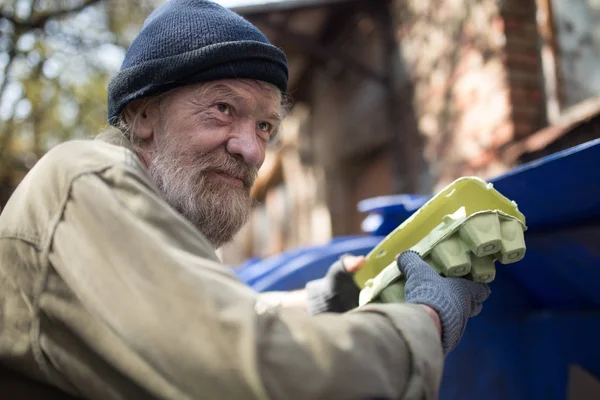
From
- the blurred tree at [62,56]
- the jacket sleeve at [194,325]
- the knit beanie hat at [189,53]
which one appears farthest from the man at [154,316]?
the blurred tree at [62,56]

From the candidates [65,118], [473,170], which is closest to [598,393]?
[473,170]

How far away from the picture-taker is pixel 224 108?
1.54 meters

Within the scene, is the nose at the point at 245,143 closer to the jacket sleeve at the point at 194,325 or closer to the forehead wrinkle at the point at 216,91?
the forehead wrinkle at the point at 216,91

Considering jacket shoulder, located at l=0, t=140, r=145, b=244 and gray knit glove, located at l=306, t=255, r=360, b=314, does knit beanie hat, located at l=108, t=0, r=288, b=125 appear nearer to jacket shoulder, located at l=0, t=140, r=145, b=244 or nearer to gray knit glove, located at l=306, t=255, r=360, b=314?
jacket shoulder, located at l=0, t=140, r=145, b=244

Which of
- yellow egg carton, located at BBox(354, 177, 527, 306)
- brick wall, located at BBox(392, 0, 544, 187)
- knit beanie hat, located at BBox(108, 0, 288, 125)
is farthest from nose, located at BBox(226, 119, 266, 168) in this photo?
brick wall, located at BBox(392, 0, 544, 187)

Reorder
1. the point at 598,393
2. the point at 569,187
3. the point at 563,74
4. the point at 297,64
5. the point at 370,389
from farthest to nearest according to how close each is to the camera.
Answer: the point at 297,64, the point at 563,74, the point at 598,393, the point at 569,187, the point at 370,389

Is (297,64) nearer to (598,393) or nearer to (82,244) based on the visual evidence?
(598,393)

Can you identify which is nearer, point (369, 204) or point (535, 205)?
point (535, 205)

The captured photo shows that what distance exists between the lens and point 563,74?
3.67 m

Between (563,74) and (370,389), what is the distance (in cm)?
337

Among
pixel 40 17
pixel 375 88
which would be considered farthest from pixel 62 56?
pixel 375 88

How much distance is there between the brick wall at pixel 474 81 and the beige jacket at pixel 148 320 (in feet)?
9.97

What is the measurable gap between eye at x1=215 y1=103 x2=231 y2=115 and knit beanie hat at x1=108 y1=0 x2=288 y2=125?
0.07 m

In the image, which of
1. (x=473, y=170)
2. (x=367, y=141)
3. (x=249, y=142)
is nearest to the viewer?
(x=249, y=142)
